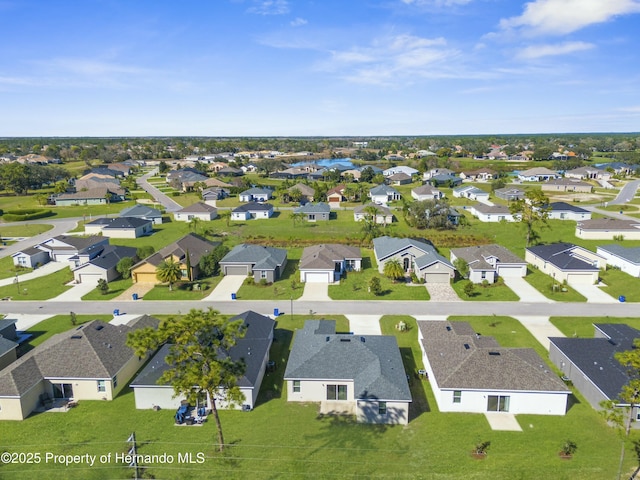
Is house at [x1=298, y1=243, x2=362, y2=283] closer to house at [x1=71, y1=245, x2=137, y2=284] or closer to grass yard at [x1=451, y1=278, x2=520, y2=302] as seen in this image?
grass yard at [x1=451, y1=278, x2=520, y2=302]

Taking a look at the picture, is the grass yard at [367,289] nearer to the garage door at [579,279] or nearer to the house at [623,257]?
the garage door at [579,279]

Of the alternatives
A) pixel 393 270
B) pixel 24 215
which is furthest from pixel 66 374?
pixel 24 215

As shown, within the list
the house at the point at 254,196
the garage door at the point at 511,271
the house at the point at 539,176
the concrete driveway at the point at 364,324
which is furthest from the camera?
the house at the point at 539,176

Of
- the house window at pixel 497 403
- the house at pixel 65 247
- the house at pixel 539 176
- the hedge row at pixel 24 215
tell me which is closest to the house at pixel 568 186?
the house at pixel 539 176

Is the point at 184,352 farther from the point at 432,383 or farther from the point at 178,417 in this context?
the point at 432,383

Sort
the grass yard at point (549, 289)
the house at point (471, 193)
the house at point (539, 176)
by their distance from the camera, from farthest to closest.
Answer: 1. the house at point (539, 176)
2. the house at point (471, 193)
3. the grass yard at point (549, 289)

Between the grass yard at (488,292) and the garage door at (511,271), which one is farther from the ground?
the garage door at (511,271)

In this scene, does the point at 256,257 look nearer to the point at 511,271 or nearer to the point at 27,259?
the point at 511,271
